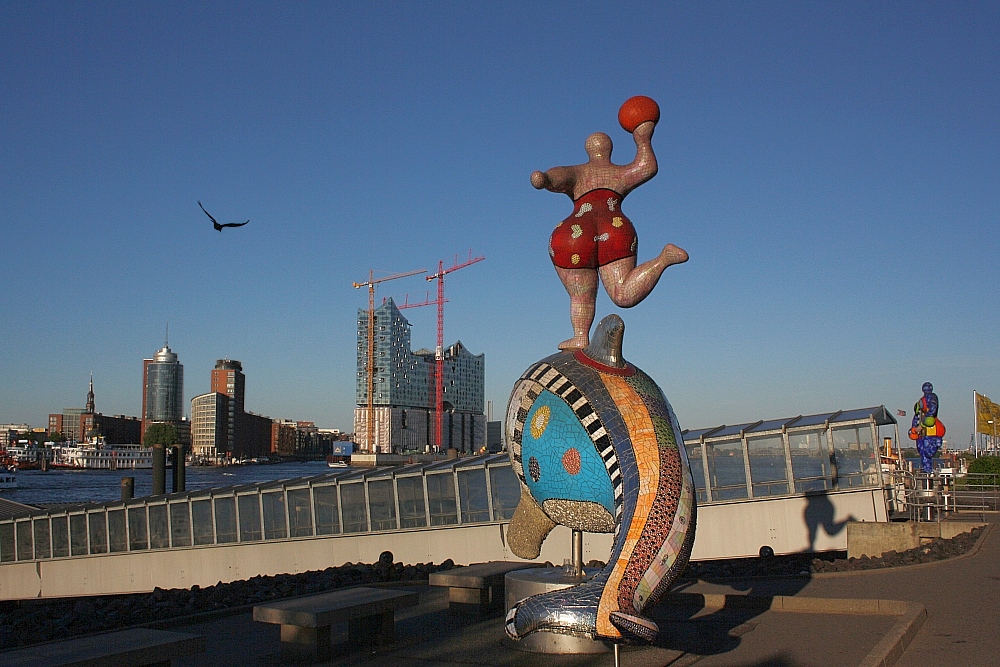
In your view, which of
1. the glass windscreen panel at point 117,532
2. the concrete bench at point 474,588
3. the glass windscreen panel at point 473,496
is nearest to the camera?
the concrete bench at point 474,588

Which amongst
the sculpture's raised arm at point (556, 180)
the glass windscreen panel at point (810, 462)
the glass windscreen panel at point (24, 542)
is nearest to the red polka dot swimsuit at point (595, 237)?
the sculpture's raised arm at point (556, 180)

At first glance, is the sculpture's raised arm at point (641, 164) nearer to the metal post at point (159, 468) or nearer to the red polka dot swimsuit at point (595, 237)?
the red polka dot swimsuit at point (595, 237)

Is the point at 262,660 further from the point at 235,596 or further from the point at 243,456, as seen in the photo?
the point at 243,456

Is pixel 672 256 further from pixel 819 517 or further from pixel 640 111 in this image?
pixel 819 517

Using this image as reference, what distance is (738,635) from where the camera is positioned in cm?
883

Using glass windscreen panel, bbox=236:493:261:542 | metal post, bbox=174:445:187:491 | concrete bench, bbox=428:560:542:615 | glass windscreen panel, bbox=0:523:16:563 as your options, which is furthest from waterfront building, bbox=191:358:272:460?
concrete bench, bbox=428:560:542:615

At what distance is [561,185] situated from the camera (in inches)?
334

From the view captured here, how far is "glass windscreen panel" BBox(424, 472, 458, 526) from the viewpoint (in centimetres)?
1914

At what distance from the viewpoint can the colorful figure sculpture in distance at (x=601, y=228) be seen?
8000mm

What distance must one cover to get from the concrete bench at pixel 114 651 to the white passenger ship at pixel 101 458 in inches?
6167

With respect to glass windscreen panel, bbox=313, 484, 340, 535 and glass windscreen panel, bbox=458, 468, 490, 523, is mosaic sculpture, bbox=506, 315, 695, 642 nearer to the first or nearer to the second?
glass windscreen panel, bbox=458, 468, 490, 523

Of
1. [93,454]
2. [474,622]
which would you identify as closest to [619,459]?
[474,622]

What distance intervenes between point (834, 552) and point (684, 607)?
984 centimetres

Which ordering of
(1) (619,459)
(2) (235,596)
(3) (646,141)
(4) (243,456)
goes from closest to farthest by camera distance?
(1) (619,459) → (3) (646,141) → (2) (235,596) → (4) (243,456)
